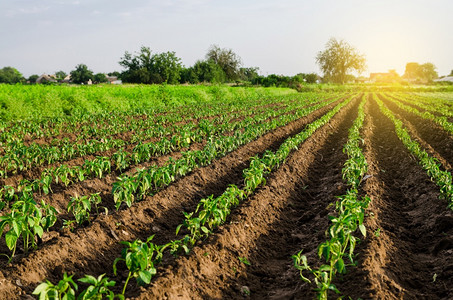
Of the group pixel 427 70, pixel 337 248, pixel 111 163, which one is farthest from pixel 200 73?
pixel 427 70

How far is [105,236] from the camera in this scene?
5.02 meters

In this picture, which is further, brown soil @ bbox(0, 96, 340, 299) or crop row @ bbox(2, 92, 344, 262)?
crop row @ bbox(2, 92, 344, 262)

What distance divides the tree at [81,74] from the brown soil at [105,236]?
8113 cm

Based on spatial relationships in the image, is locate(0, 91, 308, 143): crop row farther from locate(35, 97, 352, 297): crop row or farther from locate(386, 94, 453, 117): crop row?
locate(386, 94, 453, 117): crop row

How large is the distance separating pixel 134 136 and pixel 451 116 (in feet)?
57.4

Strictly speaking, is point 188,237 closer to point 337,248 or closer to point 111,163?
point 337,248

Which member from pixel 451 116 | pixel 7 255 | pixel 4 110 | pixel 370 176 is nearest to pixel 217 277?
pixel 7 255

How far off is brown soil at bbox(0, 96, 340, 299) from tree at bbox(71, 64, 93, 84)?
266ft

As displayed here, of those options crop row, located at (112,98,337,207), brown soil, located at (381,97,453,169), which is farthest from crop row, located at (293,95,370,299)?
brown soil, located at (381,97,453,169)

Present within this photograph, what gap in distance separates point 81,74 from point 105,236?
84.9 metres

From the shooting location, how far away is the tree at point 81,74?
268 ft

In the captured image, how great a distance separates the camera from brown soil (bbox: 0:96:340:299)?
4.01m

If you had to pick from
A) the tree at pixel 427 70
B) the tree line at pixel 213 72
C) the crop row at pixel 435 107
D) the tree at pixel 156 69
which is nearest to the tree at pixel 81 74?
the tree line at pixel 213 72

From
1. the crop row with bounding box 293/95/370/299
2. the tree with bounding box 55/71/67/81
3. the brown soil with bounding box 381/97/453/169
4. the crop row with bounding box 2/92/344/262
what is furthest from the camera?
the tree with bounding box 55/71/67/81
